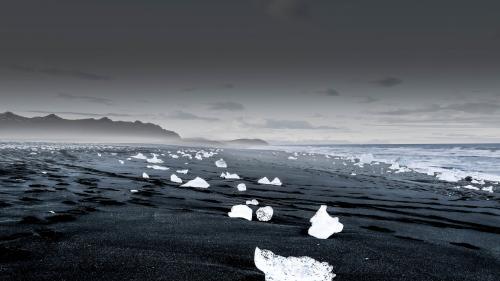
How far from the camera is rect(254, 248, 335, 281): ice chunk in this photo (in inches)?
95.3

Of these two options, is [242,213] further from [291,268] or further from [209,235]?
[291,268]

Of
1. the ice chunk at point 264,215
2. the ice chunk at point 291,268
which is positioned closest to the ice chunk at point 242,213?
the ice chunk at point 264,215

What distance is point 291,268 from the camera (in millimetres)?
2461

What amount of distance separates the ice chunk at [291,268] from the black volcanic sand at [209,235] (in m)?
0.09

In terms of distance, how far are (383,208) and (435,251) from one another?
2565mm

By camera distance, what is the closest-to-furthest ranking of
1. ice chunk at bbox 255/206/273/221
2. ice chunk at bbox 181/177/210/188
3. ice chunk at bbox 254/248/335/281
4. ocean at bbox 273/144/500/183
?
ice chunk at bbox 254/248/335/281 → ice chunk at bbox 255/206/273/221 → ice chunk at bbox 181/177/210/188 → ocean at bbox 273/144/500/183

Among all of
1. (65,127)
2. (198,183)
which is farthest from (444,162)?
(65,127)

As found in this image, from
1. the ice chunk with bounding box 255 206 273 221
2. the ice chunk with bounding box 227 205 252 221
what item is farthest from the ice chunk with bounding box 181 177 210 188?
the ice chunk with bounding box 255 206 273 221

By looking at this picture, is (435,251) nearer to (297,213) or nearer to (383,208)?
(297,213)

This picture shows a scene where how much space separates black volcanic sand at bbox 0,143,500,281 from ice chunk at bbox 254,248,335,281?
0.09 m

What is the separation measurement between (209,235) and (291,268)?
4.46 ft

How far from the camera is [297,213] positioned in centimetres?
520

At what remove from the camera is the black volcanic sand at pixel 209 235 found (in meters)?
2.64

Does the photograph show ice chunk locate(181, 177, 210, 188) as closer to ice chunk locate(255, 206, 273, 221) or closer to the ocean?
ice chunk locate(255, 206, 273, 221)
